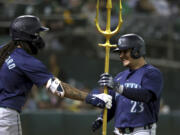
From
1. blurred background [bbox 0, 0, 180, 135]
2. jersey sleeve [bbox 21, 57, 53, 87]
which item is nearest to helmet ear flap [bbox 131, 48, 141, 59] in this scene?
jersey sleeve [bbox 21, 57, 53, 87]

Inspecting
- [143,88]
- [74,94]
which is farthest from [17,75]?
[143,88]

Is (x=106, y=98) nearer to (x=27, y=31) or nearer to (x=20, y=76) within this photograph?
(x=20, y=76)

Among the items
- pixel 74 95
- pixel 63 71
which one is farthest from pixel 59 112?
pixel 74 95

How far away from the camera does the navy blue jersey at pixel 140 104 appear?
17.9 ft

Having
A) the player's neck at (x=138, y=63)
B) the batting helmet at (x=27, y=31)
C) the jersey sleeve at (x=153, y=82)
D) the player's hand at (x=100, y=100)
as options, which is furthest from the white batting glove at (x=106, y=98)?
the batting helmet at (x=27, y=31)

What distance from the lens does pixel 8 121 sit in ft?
16.9

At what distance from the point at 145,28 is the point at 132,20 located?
372mm

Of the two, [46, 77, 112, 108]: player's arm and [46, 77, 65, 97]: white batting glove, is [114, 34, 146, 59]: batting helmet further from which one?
[46, 77, 65, 97]: white batting glove

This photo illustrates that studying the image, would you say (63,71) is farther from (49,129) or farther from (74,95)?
(74,95)

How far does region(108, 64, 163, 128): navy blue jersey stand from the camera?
5469 millimetres

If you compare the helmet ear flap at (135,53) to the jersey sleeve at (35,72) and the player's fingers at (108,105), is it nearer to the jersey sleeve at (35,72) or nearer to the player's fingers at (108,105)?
the player's fingers at (108,105)

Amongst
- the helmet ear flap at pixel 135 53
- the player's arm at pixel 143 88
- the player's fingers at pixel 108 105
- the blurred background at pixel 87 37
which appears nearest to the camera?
the player's arm at pixel 143 88

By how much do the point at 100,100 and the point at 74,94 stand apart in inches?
11.8

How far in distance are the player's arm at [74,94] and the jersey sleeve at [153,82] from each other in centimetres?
43
